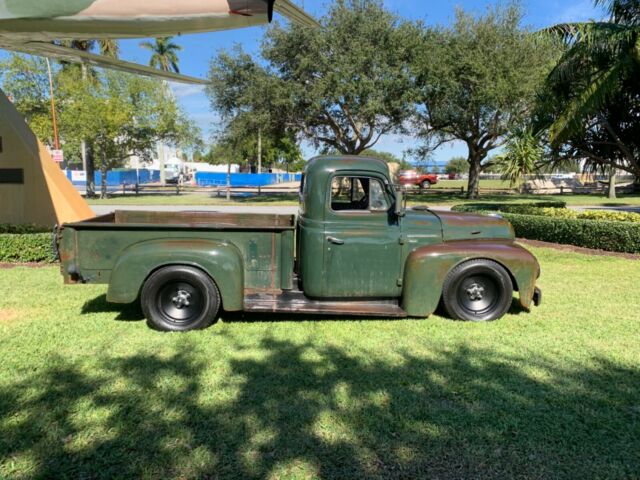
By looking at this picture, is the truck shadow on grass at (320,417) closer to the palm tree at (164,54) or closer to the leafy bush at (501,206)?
the leafy bush at (501,206)

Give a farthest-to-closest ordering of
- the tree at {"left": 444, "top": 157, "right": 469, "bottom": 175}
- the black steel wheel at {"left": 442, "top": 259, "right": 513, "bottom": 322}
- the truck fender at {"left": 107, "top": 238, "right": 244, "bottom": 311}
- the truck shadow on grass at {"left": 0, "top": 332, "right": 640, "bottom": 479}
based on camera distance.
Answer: the tree at {"left": 444, "top": 157, "right": 469, "bottom": 175}
the black steel wheel at {"left": 442, "top": 259, "right": 513, "bottom": 322}
the truck fender at {"left": 107, "top": 238, "right": 244, "bottom": 311}
the truck shadow on grass at {"left": 0, "top": 332, "right": 640, "bottom": 479}

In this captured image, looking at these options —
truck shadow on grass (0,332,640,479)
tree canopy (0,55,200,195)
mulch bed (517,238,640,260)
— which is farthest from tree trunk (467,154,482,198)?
truck shadow on grass (0,332,640,479)

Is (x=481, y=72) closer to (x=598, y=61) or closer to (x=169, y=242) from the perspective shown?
(x=598, y=61)

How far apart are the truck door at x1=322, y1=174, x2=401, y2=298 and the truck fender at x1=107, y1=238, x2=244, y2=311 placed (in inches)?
38.4

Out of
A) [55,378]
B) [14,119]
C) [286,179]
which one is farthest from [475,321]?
[286,179]

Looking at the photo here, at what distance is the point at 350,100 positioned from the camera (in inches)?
878

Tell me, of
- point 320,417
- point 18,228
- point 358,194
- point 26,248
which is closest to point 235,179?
point 18,228

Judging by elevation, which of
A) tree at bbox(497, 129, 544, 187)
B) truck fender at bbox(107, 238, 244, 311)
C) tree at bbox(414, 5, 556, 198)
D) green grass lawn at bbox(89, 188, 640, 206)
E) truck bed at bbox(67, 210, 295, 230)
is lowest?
green grass lawn at bbox(89, 188, 640, 206)

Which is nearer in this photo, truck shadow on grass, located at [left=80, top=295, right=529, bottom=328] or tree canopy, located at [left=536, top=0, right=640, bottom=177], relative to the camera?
truck shadow on grass, located at [left=80, top=295, right=529, bottom=328]

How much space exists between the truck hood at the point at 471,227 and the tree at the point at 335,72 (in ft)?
56.2

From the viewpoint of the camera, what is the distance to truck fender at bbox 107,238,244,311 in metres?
4.52

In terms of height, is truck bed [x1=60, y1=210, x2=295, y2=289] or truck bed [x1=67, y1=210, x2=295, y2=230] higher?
truck bed [x1=67, y1=210, x2=295, y2=230]

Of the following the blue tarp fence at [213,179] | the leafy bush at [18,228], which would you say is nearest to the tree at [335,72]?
the leafy bush at [18,228]

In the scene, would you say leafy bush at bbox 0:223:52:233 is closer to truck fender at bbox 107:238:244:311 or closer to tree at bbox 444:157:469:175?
truck fender at bbox 107:238:244:311
